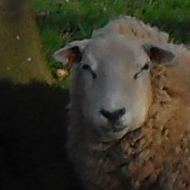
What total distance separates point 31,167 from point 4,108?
57cm

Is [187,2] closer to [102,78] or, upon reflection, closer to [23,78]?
[23,78]

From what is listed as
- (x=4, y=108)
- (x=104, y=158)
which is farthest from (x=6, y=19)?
(x=104, y=158)

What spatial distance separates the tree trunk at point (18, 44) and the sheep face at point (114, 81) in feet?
7.00

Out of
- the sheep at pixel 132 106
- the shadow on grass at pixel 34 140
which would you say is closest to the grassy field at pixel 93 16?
the shadow on grass at pixel 34 140

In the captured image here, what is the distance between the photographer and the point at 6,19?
335 inches

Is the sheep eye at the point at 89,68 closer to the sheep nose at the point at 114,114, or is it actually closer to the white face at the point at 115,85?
the white face at the point at 115,85

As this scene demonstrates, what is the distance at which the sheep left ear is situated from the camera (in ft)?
20.7

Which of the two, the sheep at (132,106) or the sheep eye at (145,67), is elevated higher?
the sheep eye at (145,67)

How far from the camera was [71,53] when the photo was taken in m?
6.43

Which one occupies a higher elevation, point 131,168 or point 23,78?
point 131,168

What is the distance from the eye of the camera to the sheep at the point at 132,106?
6.14m

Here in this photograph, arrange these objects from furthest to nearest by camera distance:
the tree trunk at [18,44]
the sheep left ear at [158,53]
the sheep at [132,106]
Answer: the tree trunk at [18,44], the sheep left ear at [158,53], the sheep at [132,106]

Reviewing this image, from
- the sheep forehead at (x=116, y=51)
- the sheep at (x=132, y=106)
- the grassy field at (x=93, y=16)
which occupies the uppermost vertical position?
the sheep forehead at (x=116, y=51)

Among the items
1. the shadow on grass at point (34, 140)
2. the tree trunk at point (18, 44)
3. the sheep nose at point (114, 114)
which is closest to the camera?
the sheep nose at point (114, 114)
